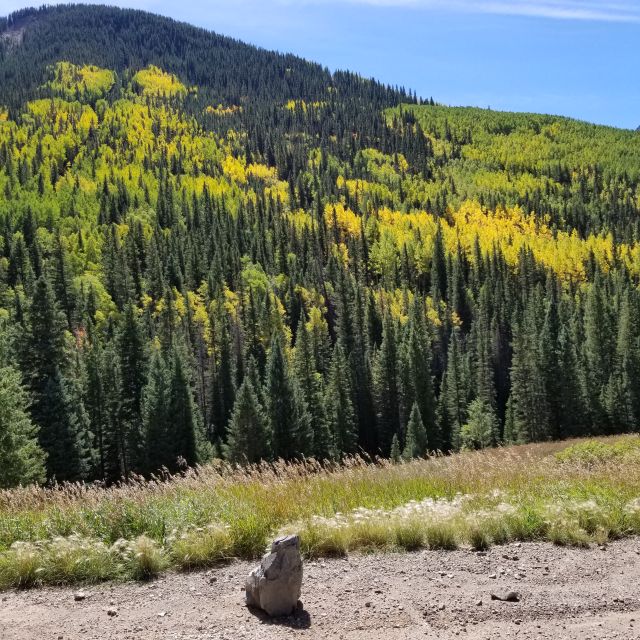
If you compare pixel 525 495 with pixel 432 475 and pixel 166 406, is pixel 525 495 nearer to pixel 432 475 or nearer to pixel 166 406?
pixel 432 475

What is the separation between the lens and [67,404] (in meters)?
33.2

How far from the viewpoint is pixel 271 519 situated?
888 centimetres

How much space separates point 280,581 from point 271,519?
229cm

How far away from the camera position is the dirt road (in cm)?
621

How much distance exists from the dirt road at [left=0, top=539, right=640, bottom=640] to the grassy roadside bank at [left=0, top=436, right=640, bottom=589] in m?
0.32

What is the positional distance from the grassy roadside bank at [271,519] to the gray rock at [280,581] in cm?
162

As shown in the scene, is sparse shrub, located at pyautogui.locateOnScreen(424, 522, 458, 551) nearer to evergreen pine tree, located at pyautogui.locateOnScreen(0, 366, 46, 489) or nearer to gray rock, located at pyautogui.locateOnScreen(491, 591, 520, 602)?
gray rock, located at pyautogui.locateOnScreen(491, 591, 520, 602)

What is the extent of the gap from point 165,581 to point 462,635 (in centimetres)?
390

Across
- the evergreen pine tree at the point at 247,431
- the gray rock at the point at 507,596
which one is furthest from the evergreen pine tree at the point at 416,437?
the gray rock at the point at 507,596

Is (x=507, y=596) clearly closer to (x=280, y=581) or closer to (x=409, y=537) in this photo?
(x=409, y=537)

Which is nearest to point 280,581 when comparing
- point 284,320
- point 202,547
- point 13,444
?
point 202,547

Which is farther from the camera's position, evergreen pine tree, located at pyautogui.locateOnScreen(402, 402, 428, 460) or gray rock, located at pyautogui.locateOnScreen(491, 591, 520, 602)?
evergreen pine tree, located at pyautogui.locateOnScreen(402, 402, 428, 460)

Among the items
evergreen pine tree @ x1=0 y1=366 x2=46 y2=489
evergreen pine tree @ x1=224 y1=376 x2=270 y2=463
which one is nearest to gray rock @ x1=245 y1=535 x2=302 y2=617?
evergreen pine tree @ x1=0 y1=366 x2=46 y2=489

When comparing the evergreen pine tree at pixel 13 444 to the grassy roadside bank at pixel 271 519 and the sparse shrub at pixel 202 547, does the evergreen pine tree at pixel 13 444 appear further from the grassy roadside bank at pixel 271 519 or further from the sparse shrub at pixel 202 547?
the sparse shrub at pixel 202 547
